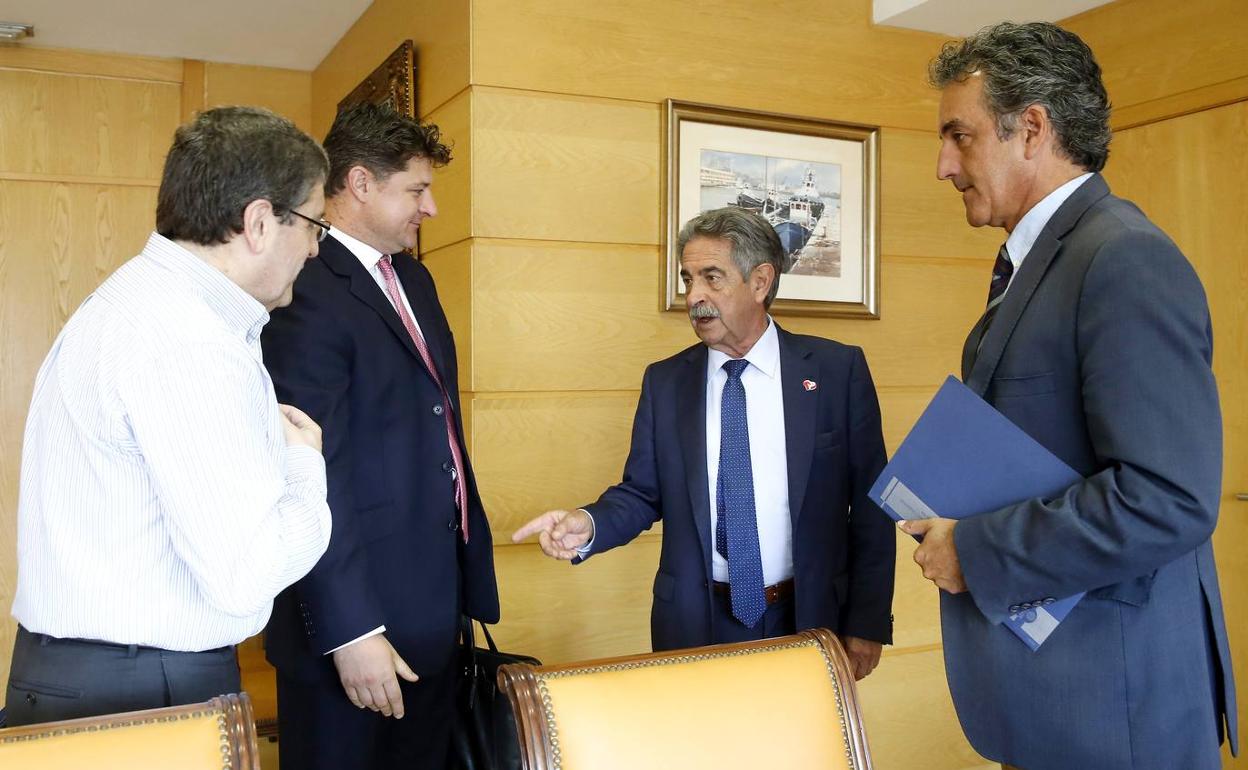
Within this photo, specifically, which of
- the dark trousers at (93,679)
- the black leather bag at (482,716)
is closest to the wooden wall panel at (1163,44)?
the black leather bag at (482,716)

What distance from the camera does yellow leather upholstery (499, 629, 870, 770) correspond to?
141 cm

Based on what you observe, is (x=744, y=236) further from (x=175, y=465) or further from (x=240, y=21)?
(x=240, y=21)

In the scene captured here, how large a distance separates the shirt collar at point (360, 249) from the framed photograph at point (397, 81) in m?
0.98

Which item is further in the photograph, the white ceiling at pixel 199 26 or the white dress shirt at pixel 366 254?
the white ceiling at pixel 199 26

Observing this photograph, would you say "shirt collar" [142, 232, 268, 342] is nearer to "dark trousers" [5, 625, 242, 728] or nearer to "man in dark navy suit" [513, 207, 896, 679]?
"dark trousers" [5, 625, 242, 728]

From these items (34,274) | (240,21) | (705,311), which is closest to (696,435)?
(705,311)

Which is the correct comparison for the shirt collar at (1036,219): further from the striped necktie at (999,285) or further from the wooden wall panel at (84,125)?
the wooden wall panel at (84,125)

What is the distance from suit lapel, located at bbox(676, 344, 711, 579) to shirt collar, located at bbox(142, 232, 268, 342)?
3.85 ft

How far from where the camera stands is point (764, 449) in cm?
245

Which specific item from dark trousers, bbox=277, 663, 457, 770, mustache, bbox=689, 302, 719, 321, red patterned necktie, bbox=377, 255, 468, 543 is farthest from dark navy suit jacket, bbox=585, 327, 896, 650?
dark trousers, bbox=277, 663, 457, 770

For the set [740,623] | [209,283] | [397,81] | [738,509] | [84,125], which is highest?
[84,125]

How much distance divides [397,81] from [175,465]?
235 cm

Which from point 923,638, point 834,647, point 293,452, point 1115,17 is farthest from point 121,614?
point 1115,17

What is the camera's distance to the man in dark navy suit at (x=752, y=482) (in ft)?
7.83
